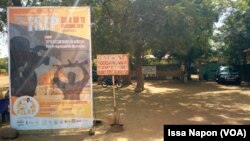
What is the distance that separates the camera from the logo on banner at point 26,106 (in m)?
9.66

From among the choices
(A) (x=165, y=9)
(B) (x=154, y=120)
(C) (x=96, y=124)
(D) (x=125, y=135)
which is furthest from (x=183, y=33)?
(D) (x=125, y=135)

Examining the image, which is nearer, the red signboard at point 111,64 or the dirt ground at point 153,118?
the dirt ground at point 153,118

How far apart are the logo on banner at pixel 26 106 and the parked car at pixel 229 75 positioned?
22.5 m

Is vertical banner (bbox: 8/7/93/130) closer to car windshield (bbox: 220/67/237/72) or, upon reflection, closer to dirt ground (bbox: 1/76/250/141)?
dirt ground (bbox: 1/76/250/141)

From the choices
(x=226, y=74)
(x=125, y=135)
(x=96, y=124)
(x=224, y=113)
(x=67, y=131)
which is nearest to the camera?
(x=125, y=135)

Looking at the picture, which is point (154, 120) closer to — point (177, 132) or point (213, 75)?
point (177, 132)

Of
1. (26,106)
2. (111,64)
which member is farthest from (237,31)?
(26,106)

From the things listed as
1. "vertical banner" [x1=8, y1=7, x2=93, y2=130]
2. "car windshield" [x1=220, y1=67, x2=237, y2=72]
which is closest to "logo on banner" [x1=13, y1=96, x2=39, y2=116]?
"vertical banner" [x1=8, y1=7, x2=93, y2=130]

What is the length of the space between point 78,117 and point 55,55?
1817 millimetres

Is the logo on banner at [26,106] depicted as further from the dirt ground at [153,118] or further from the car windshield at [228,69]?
the car windshield at [228,69]

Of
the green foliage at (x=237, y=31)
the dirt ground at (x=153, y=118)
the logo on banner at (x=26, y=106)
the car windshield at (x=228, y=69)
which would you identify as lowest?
the dirt ground at (x=153, y=118)

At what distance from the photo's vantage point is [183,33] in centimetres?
1753

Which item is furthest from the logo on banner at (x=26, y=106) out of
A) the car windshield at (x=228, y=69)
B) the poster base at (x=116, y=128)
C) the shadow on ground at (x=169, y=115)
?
the car windshield at (x=228, y=69)

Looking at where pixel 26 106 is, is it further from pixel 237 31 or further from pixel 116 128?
pixel 237 31
